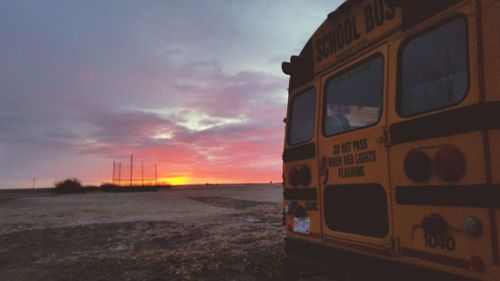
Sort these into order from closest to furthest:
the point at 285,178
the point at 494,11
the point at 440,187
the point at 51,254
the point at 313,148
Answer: the point at 494,11
the point at 440,187
the point at 313,148
the point at 285,178
the point at 51,254

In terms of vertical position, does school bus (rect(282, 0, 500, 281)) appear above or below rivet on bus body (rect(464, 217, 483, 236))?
above

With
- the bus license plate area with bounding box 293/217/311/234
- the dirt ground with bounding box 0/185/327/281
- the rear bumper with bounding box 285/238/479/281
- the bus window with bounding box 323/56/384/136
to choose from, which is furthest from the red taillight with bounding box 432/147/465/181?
the dirt ground with bounding box 0/185/327/281

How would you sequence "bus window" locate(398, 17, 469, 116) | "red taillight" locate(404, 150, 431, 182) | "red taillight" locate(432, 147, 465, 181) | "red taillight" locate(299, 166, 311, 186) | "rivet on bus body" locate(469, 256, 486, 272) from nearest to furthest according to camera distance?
1. "rivet on bus body" locate(469, 256, 486, 272)
2. "red taillight" locate(432, 147, 465, 181)
3. "bus window" locate(398, 17, 469, 116)
4. "red taillight" locate(404, 150, 431, 182)
5. "red taillight" locate(299, 166, 311, 186)

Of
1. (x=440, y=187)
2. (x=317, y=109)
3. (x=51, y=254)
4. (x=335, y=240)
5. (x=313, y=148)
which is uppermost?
(x=317, y=109)

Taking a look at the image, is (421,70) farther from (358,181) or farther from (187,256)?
(187,256)

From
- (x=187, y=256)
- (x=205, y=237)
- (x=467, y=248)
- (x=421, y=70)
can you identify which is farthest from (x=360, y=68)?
(x=205, y=237)

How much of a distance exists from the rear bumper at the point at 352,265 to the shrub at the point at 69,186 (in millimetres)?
91674

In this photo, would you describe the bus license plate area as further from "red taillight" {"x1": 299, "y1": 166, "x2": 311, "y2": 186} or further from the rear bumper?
"red taillight" {"x1": 299, "y1": 166, "x2": 311, "y2": 186}

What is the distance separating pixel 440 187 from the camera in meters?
3.32

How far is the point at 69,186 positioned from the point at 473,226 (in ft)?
315

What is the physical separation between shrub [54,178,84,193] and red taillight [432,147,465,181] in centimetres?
9398

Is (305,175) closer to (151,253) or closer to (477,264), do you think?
(477,264)

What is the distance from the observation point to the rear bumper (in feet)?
11.8

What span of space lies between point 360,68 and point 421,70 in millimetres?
881
